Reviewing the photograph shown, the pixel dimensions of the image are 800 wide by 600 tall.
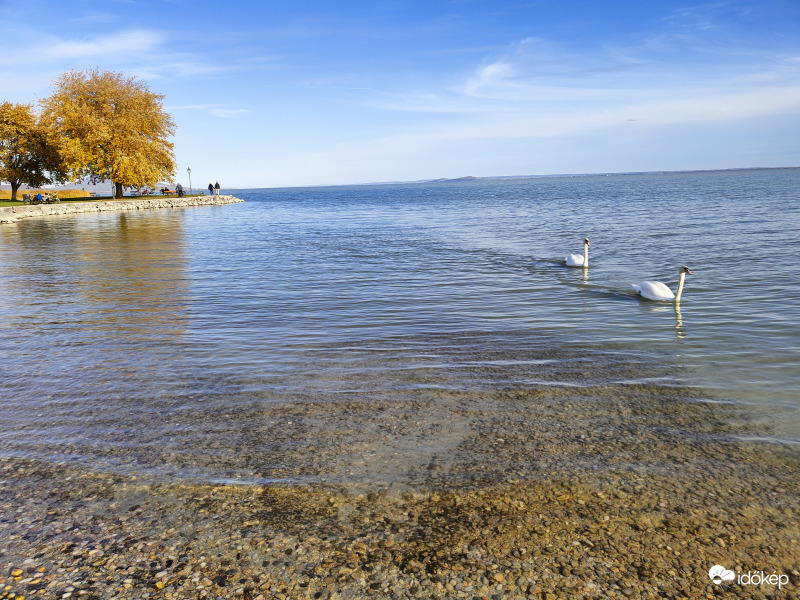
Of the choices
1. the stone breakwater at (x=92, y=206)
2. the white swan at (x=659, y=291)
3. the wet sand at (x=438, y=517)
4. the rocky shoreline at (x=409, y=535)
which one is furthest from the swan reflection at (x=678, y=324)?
the stone breakwater at (x=92, y=206)

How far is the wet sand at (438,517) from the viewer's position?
11.6ft

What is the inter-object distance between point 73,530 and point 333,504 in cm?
190

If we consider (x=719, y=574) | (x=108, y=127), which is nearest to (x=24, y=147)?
(x=108, y=127)

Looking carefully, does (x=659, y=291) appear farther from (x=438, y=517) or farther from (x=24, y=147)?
(x=24, y=147)

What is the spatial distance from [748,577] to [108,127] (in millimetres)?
61273

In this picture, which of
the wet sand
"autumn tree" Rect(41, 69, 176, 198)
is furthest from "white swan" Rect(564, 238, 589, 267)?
"autumn tree" Rect(41, 69, 176, 198)

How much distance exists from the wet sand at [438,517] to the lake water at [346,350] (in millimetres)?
139

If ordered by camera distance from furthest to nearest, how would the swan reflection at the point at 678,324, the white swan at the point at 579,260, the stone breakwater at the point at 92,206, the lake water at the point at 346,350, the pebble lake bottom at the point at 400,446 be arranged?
the stone breakwater at the point at 92,206 → the white swan at the point at 579,260 → the swan reflection at the point at 678,324 → the lake water at the point at 346,350 → the pebble lake bottom at the point at 400,446

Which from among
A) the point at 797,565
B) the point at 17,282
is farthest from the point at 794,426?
the point at 17,282

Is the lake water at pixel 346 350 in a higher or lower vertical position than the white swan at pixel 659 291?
lower

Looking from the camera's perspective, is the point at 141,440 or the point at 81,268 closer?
the point at 141,440

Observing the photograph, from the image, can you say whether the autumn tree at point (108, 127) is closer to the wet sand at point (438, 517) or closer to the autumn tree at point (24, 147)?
the autumn tree at point (24, 147)

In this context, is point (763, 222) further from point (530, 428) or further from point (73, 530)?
point (73, 530)

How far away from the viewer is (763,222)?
96.2 ft
